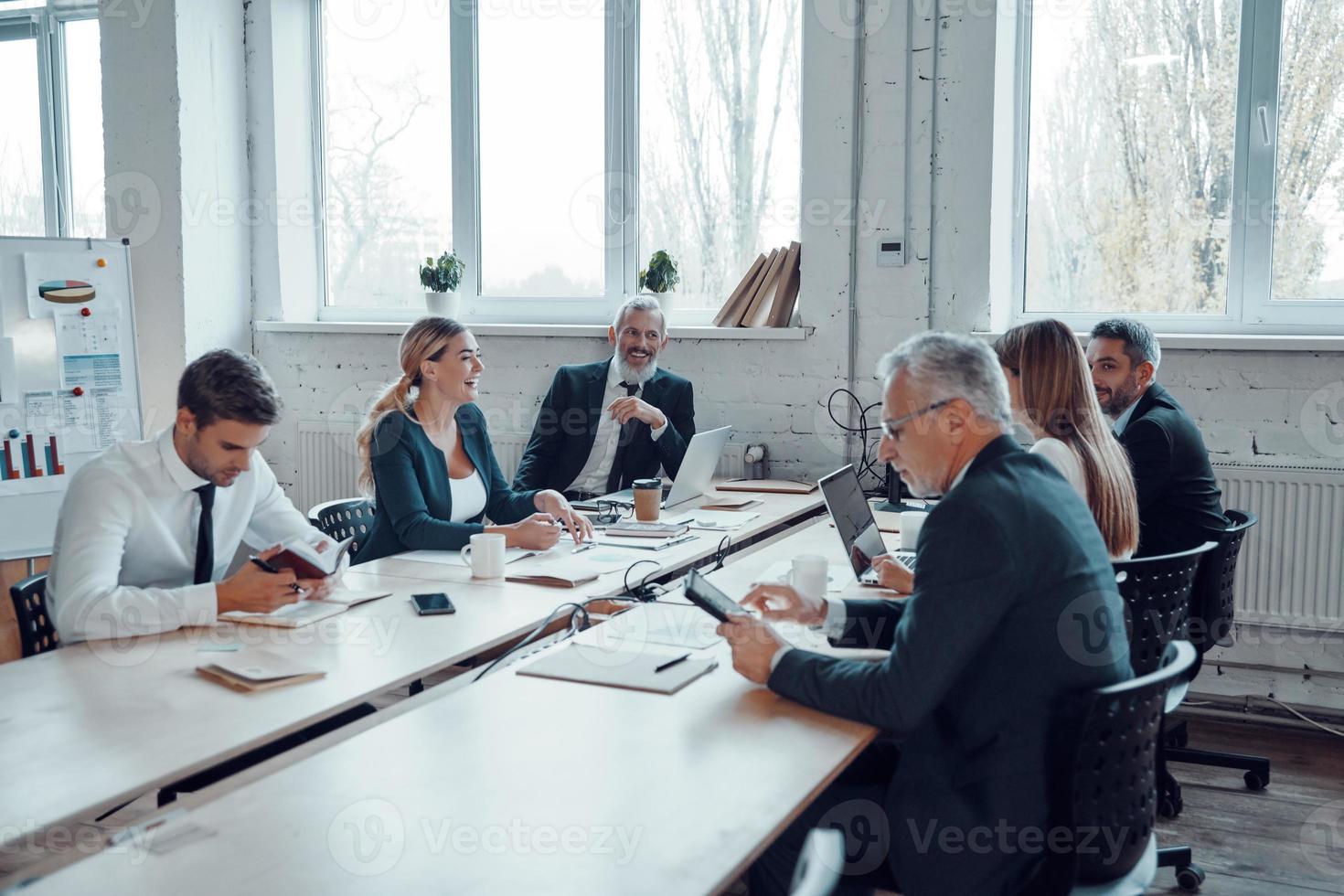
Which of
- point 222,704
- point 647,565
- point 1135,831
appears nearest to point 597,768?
point 222,704

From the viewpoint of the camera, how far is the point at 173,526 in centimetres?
235

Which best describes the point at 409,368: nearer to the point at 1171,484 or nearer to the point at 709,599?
the point at 709,599

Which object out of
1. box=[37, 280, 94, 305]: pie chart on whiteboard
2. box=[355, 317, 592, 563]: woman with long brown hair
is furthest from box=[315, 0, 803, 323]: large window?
box=[355, 317, 592, 563]: woman with long brown hair

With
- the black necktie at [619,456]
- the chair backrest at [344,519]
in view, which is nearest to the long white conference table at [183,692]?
the chair backrest at [344,519]

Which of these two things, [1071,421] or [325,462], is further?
[325,462]

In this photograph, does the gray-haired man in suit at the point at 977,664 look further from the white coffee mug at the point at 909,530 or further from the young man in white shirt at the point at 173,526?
the white coffee mug at the point at 909,530

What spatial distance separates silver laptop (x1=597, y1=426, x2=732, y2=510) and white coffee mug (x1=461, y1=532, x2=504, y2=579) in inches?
37.3

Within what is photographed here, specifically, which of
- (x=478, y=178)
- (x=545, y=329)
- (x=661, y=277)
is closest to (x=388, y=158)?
(x=478, y=178)

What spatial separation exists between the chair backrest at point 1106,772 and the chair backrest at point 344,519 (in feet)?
7.27

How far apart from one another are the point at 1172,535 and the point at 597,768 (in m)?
2.08

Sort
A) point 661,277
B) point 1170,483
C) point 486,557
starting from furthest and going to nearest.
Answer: point 661,277, point 1170,483, point 486,557

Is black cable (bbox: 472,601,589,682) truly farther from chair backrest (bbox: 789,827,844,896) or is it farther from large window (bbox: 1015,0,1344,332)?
large window (bbox: 1015,0,1344,332)

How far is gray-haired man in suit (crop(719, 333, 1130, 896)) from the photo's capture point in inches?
61.9

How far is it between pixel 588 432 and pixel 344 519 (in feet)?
4.14
